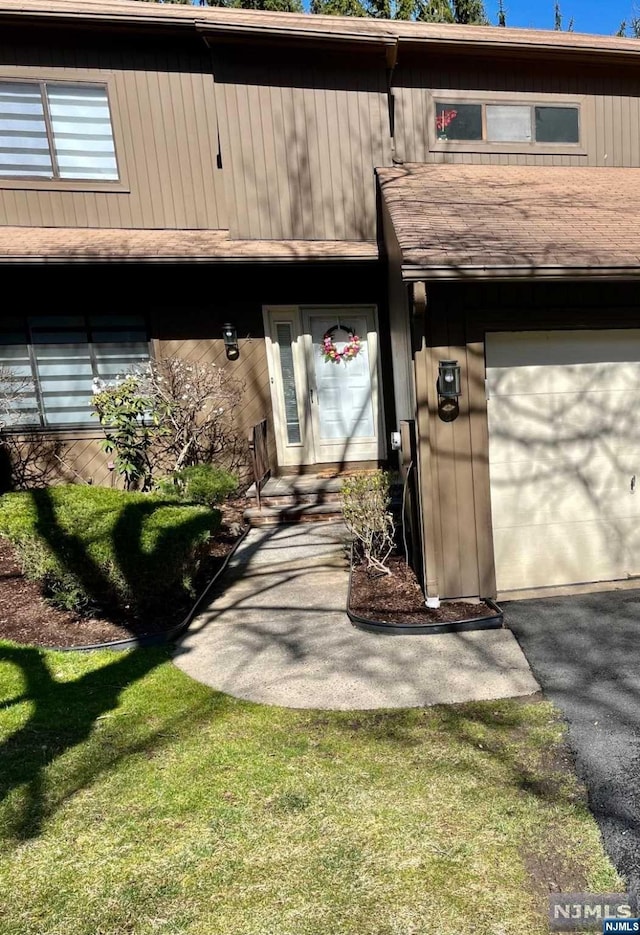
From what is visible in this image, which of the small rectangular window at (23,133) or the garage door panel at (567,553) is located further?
the small rectangular window at (23,133)

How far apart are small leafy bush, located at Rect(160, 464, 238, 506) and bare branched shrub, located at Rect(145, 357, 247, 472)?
41 centimetres

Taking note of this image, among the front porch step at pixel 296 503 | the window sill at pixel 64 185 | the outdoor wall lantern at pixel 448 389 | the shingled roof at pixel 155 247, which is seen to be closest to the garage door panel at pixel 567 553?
the outdoor wall lantern at pixel 448 389

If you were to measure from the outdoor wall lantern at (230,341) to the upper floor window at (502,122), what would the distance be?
12.2ft

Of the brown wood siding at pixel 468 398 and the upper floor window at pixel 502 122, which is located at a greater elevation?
the upper floor window at pixel 502 122

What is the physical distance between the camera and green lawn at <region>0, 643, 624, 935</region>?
5.73 feet

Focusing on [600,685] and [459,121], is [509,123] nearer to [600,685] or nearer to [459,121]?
[459,121]

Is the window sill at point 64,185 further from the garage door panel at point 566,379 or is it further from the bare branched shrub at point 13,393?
the garage door panel at point 566,379

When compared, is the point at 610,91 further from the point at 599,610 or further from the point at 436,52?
the point at 599,610

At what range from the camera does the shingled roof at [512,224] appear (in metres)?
3.65

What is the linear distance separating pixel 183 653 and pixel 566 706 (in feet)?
8.19

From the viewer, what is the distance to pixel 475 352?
12.9ft

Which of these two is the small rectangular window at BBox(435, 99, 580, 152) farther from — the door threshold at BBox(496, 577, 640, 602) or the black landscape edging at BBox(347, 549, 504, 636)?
the black landscape edging at BBox(347, 549, 504, 636)

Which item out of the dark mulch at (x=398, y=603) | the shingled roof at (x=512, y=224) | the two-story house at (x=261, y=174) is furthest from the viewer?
the two-story house at (x=261, y=174)

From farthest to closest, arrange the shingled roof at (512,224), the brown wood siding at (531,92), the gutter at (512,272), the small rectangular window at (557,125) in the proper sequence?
the small rectangular window at (557,125) < the brown wood siding at (531,92) < the shingled roof at (512,224) < the gutter at (512,272)
